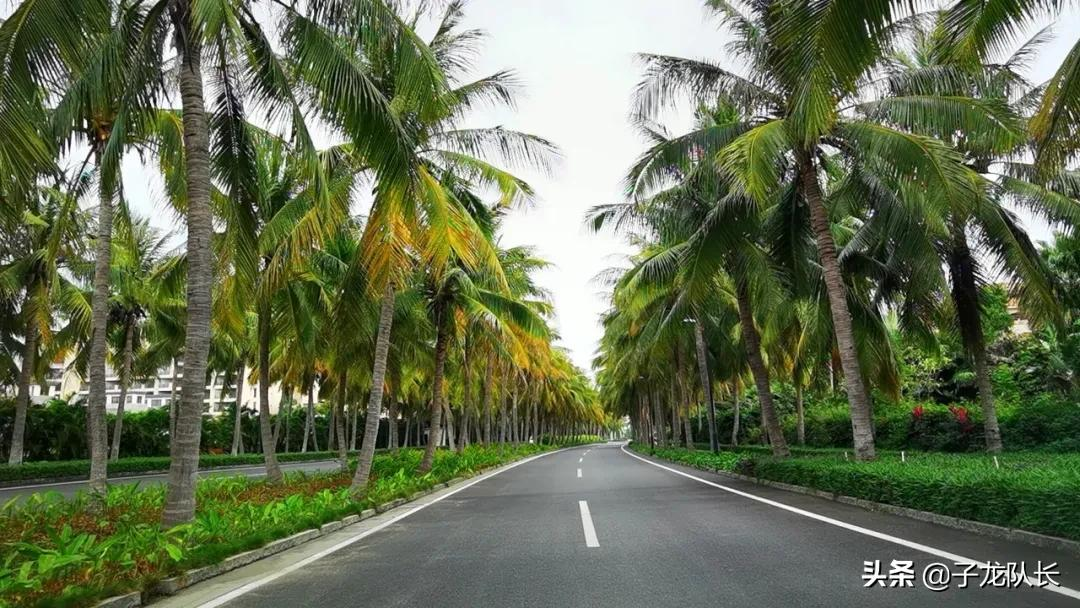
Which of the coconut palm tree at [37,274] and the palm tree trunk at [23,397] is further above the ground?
the coconut palm tree at [37,274]

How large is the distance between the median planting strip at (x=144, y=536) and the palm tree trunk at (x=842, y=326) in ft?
29.2

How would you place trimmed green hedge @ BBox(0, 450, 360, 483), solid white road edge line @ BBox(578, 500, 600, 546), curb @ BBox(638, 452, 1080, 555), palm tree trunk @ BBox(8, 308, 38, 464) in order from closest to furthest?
curb @ BBox(638, 452, 1080, 555), solid white road edge line @ BBox(578, 500, 600, 546), trimmed green hedge @ BBox(0, 450, 360, 483), palm tree trunk @ BBox(8, 308, 38, 464)

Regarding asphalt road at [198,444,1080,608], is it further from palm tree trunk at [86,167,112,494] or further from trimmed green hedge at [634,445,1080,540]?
palm tree trunk at [86,167,112,494]

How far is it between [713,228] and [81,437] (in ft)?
109

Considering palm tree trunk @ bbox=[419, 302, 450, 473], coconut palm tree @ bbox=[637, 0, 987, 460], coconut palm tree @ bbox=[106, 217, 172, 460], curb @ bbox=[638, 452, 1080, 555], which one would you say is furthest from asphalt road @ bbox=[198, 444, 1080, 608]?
coconut palm tree @ bbox=[106, 217, 172, 460]

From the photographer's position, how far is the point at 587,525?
8.94 metres

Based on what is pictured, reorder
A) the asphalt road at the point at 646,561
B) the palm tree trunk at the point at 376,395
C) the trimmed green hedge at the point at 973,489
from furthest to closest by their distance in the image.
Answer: the palm tree trunk at the point at 376,395, the trimmed green hedge at the point at 973,489, the asphalt road at the point at 646,561

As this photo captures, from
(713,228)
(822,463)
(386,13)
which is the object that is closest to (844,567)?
(822,463)

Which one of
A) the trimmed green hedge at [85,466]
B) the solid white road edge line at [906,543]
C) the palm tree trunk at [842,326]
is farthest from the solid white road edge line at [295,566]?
the trimmed green hedge at [85,466]

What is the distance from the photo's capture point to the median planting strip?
513cm

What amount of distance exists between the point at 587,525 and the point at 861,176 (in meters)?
10.2

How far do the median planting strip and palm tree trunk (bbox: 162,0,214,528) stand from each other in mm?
468

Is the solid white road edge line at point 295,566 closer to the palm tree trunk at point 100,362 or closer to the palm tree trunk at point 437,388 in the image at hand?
the palm tree trunk at point 100,362

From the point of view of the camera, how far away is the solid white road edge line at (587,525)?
7.58m
